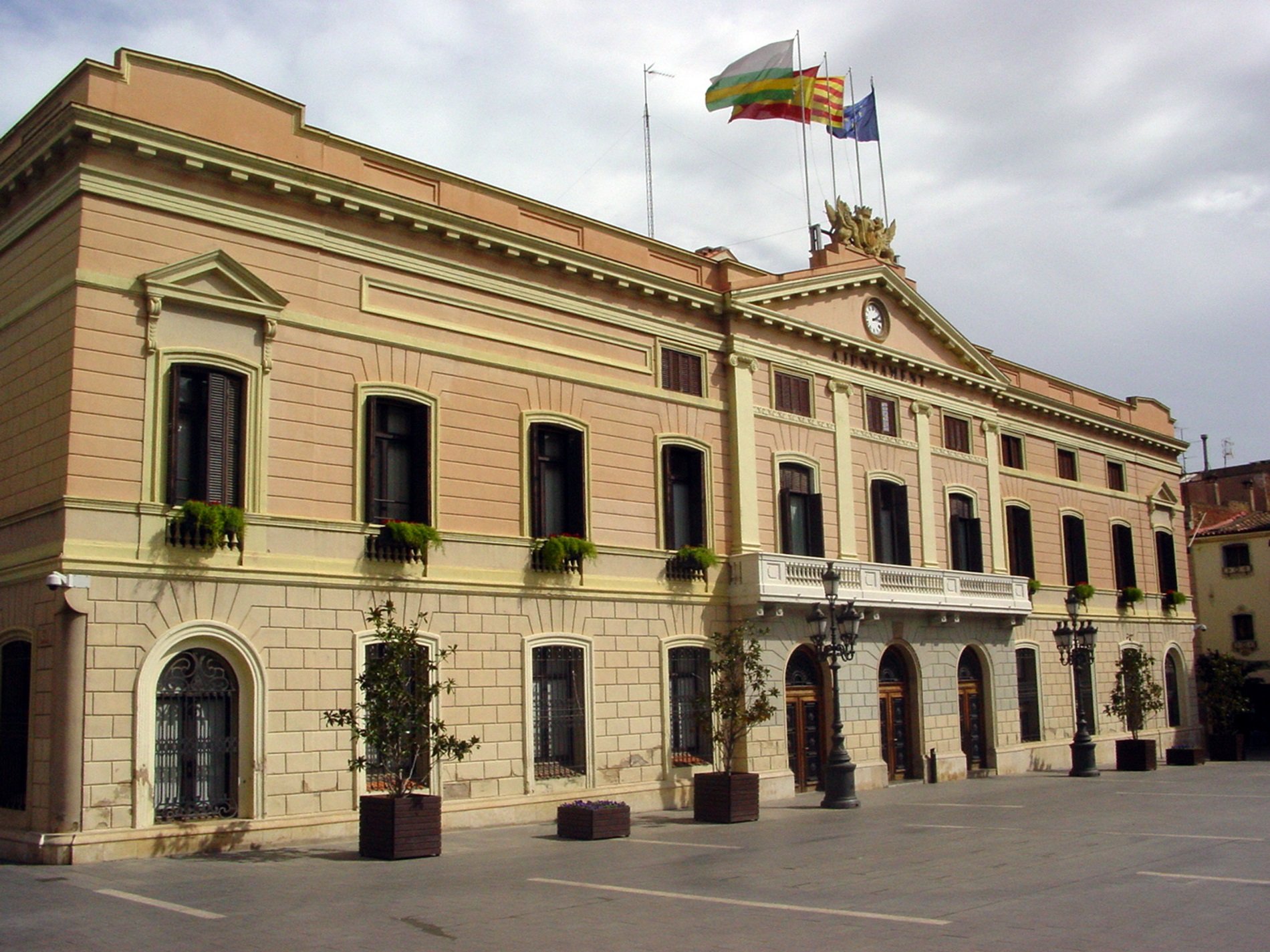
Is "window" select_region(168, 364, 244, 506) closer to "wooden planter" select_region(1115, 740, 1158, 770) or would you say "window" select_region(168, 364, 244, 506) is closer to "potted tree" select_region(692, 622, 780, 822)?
"potted tree" select_region(692, 622, 780, 822)

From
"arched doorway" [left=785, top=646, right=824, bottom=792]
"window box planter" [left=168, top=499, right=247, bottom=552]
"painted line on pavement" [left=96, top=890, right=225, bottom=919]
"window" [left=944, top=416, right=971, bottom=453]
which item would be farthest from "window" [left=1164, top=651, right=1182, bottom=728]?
"painted line on pavement" [left=96, top=890, right=225, bottom=919]

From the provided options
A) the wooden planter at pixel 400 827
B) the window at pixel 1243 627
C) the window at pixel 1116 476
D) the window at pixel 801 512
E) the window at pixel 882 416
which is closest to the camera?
the wooden planter at pixel 400 827

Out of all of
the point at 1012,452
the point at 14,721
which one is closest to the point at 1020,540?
the point at 1012,452

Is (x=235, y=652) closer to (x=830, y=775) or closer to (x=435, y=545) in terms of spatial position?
(x=435, y=545)

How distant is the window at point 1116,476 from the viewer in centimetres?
4169

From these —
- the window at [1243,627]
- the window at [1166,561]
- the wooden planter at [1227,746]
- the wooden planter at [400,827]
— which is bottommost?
the wooden planter at [1227,746]

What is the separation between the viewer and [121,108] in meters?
18.8

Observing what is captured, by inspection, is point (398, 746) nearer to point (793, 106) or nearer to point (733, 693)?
point (733, 693)

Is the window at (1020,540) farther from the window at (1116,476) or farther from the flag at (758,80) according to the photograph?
the flag at (758,80)

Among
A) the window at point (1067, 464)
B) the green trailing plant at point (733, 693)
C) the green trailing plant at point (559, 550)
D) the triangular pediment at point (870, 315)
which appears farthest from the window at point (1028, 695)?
the green trailing plant at point (559, 550)

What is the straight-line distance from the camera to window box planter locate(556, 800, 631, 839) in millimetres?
19312

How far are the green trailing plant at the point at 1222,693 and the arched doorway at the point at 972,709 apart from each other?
10.8 metres

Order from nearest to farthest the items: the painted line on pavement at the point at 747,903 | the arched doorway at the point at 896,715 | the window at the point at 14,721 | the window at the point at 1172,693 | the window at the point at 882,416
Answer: the painted line on pavement at the point at 747,903 → the window at the point at 14,721 → the arched doorway at the point at 896,715 → the window at the point at 882,416 → the window at the point at 1172,693

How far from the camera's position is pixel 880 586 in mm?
29484
